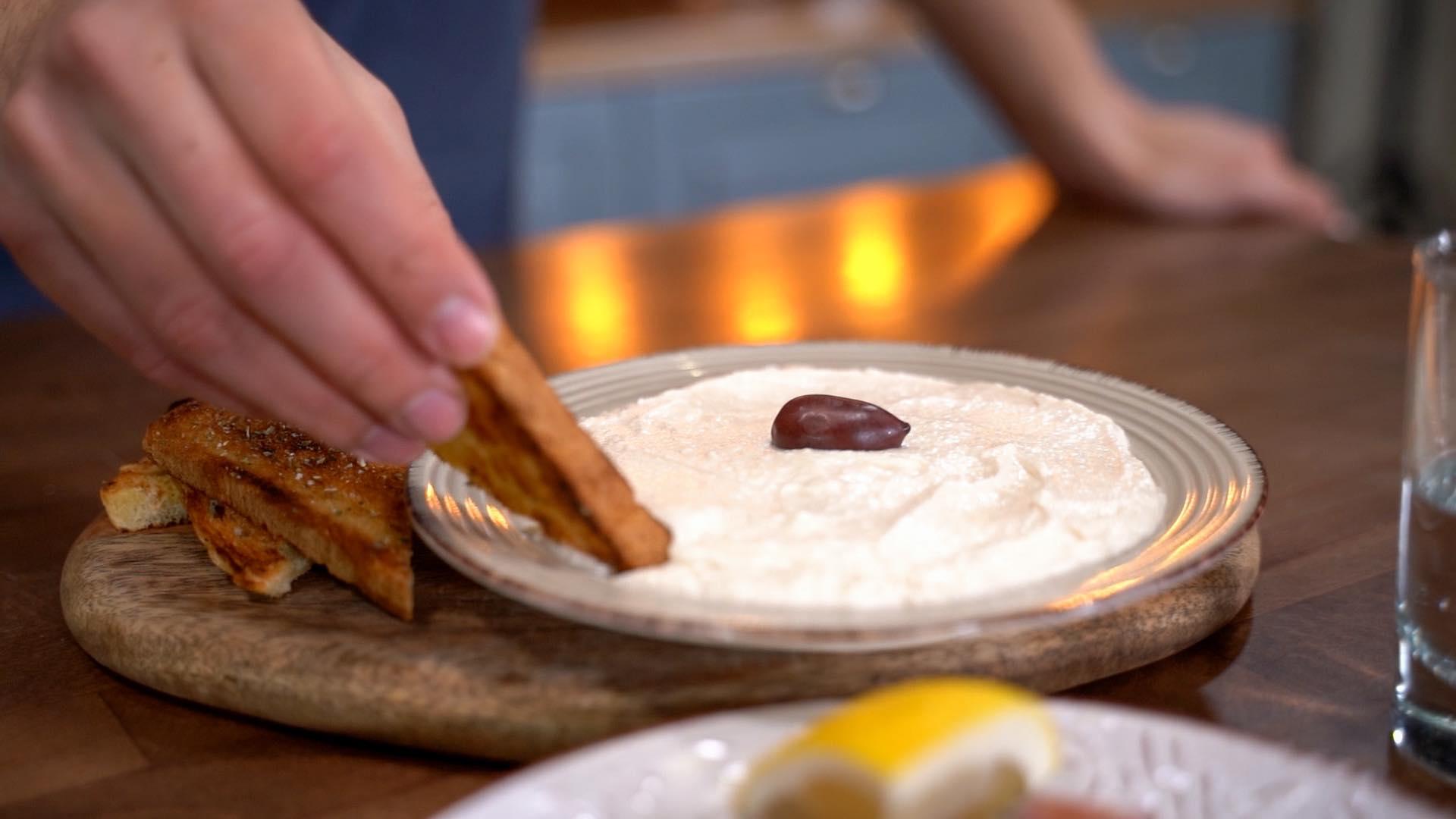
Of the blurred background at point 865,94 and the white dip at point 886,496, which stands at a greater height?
the white dip at point 886,496

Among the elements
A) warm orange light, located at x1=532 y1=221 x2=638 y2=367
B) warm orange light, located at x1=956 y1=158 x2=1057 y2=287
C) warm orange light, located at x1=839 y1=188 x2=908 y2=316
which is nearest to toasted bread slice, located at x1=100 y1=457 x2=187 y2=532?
warm orange light, located at x1=532 y1=221 x2=638 y2=367

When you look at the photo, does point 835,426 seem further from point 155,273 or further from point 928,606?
point 155,273

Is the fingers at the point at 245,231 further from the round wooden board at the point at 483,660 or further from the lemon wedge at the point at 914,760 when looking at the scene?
the lemon wedge at the point at 914,760

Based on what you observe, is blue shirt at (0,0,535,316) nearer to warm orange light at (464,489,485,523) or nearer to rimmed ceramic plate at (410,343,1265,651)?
rimmed ceramic plate at (410,343,1265,651)

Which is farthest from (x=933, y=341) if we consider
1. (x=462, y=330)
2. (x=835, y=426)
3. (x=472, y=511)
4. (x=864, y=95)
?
(x=864, y=95)

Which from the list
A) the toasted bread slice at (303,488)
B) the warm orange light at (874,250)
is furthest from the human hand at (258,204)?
the warm orange light at (874,250)

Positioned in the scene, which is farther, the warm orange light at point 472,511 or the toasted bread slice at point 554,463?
the warm orange light at point 472,511

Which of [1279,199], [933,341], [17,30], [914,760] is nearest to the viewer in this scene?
[914,760]
